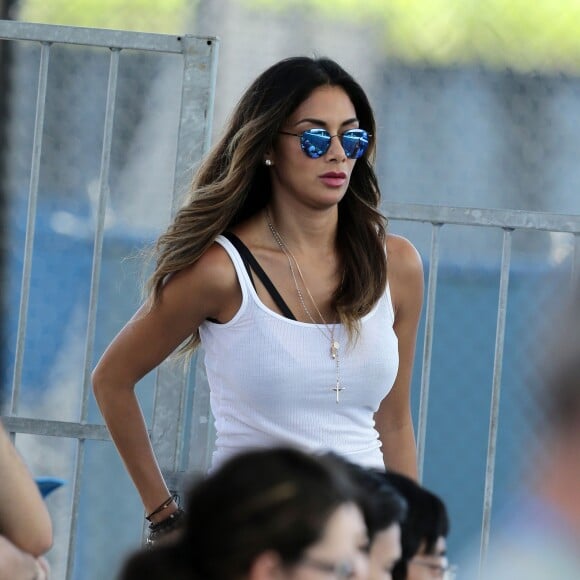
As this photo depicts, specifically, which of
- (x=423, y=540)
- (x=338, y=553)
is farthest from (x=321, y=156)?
(x=338, y=553)

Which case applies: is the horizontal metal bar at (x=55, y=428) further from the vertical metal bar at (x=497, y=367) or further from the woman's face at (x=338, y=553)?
the woman's face at (x=338, y=553)

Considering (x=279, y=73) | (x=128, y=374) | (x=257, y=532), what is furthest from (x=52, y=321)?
(x=257, y=532)

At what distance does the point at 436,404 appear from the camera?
4.49 meters

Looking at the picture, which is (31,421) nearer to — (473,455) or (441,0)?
(473,455)

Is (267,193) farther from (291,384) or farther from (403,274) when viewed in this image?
(291,384)

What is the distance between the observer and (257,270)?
3.10 m

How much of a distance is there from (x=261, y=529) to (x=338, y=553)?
0.14m

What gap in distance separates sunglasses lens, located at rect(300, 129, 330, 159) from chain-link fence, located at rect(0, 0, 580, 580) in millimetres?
515

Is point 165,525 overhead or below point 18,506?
below

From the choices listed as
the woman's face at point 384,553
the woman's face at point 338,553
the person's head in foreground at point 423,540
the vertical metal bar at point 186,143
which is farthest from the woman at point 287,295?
the woman's face at point 338,553

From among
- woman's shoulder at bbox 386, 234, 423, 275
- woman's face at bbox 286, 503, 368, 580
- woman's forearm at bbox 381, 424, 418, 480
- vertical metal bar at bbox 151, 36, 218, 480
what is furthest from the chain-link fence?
woman's face at bbox 286, 503, 368, 580

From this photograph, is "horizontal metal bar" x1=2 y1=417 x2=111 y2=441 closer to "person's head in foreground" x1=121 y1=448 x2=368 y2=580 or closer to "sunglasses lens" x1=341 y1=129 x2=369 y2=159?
"sunglasses lens" x1=341 y1=129 x2=369 y2=159

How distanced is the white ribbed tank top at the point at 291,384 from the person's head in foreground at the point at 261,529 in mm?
969

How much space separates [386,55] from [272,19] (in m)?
0.41
